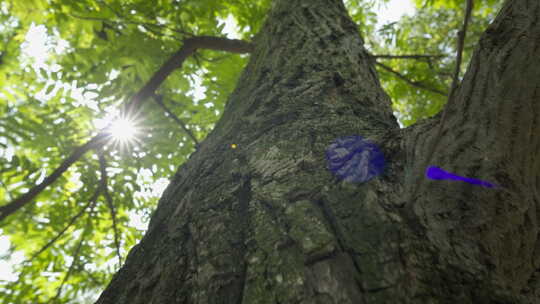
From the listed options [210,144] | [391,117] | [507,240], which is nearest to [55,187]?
[210,144]

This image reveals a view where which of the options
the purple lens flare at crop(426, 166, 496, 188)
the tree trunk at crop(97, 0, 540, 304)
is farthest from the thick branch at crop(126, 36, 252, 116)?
the purple lens flare at crop(426, 166, 496, 188)

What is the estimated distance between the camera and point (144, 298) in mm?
752

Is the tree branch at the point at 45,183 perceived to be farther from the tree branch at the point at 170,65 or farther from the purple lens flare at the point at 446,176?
the purple lens flare at the point at 446,176

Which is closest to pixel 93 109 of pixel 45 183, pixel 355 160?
pixel 45 183

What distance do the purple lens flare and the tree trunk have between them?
1 cm

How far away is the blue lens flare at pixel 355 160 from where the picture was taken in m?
0.82

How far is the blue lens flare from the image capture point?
2.69ft

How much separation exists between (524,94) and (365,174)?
413 millimetres

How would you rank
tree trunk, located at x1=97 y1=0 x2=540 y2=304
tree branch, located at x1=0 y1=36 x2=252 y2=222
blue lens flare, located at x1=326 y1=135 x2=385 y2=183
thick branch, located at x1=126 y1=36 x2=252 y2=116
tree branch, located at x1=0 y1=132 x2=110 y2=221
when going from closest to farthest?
tree trunk, located at x1=97 y1=0 x2=540 y2=304
blue lens flare, located at x1=326 y1=135 x2=385 y2=183
tree branch, located at x1=0 y1=132 x2=110 y2=221
tree branch, located at x1=0 y1=36 x2=252 y2=222
thick branch, located at x1=126 y1=36 x2=252 y2=116

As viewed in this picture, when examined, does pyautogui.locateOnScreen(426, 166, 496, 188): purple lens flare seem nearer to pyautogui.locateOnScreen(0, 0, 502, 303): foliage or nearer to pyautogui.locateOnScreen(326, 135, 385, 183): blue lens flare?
pyautogui.locateOnScreen(326, 135, 385, 183): blue lens flare

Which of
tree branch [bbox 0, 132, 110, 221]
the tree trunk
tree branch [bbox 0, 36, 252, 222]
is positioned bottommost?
the tree trunk

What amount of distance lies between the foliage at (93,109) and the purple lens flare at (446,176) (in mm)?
2617

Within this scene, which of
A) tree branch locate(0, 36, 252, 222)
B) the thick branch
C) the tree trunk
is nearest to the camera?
the tree trunk

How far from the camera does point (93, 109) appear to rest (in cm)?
353
